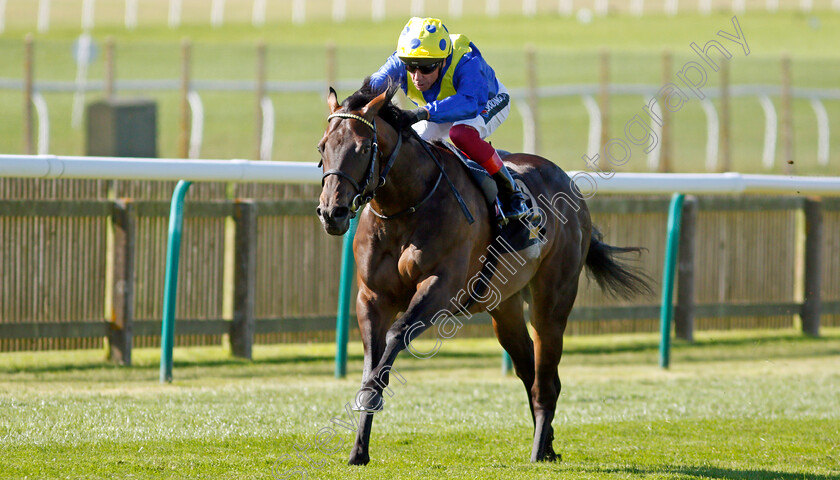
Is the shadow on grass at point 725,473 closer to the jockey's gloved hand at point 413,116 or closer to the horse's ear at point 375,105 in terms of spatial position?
the jockey's gloved hand at point 413,116

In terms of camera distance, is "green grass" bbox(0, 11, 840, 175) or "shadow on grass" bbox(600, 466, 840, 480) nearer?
"shadow on grass" bbox(600, 466, 840, 480)

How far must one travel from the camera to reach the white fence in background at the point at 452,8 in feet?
105

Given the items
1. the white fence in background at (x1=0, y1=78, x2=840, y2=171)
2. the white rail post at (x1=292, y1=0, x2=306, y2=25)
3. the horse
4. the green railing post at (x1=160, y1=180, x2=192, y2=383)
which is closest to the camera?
the horse

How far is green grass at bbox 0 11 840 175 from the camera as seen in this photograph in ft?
→ 58.8

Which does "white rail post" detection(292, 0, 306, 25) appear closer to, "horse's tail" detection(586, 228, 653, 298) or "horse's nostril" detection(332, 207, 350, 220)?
"horse's tail" detection(586, 228, 653, 298)

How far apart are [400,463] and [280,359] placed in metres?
3.47

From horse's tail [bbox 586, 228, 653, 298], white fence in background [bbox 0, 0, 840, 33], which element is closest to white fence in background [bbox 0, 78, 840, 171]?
horse's tail [bbox 586, 228, 653, 298]

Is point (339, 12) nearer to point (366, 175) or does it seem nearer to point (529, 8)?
point (529, 8)

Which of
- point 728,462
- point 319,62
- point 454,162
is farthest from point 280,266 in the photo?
point 319,62

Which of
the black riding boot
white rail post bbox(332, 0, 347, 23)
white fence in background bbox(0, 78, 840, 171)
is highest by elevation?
white rail post bbox(332, 0, 347, 23)

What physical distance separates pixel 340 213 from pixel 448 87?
1239 mm

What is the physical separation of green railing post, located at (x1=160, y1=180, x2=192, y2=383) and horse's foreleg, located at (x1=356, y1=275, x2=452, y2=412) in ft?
8.84

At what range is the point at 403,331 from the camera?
14.7 ft

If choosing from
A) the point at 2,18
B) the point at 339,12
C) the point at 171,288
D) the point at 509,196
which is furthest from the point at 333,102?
the point at 339,12
